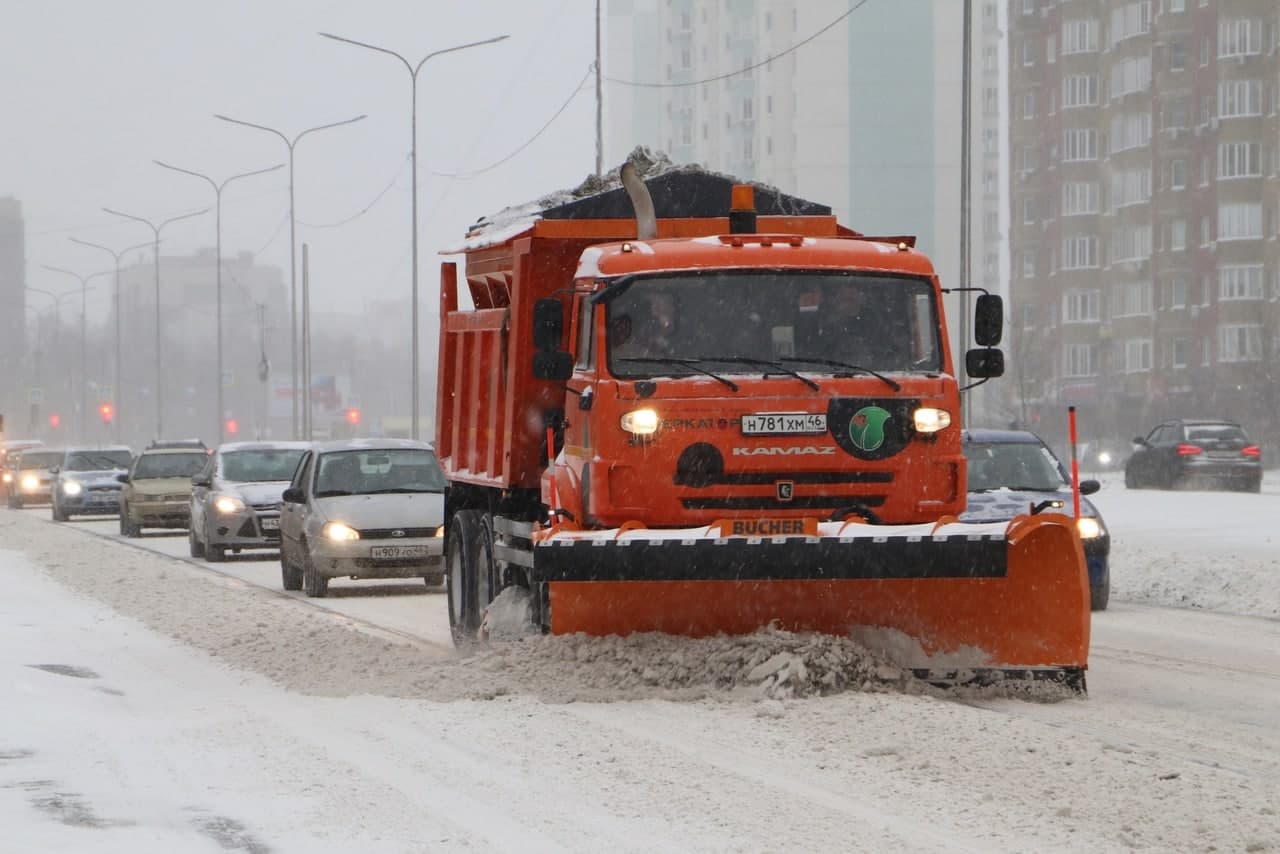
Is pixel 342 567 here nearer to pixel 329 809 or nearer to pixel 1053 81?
pixel 329 809

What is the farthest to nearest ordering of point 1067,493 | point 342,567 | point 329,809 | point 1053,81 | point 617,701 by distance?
point 1053,81, point 342,567, point 1067,493, point 617,701, point 329,809

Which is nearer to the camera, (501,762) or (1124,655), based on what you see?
(501,762)

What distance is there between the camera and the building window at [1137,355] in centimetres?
8900

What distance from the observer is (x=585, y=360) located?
12016 mm

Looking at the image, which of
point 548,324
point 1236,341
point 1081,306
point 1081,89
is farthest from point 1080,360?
point 548,324

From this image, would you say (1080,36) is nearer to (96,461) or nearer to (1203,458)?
(1203,458)

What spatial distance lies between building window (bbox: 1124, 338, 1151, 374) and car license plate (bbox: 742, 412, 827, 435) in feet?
263

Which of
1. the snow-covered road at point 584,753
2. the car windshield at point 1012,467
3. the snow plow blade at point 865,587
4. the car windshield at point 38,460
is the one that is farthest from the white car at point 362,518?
the car windshield at point 38,460

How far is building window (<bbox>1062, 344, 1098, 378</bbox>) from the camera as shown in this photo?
96.2m

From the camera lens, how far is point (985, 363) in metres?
12.5

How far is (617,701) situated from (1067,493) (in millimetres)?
8160

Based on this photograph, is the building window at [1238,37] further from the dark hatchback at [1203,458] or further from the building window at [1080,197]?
the dark hatchback at [1203,458]

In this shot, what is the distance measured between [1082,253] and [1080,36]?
396 inches

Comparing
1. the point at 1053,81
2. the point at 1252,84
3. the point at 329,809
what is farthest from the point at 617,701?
the point at 1053,81
